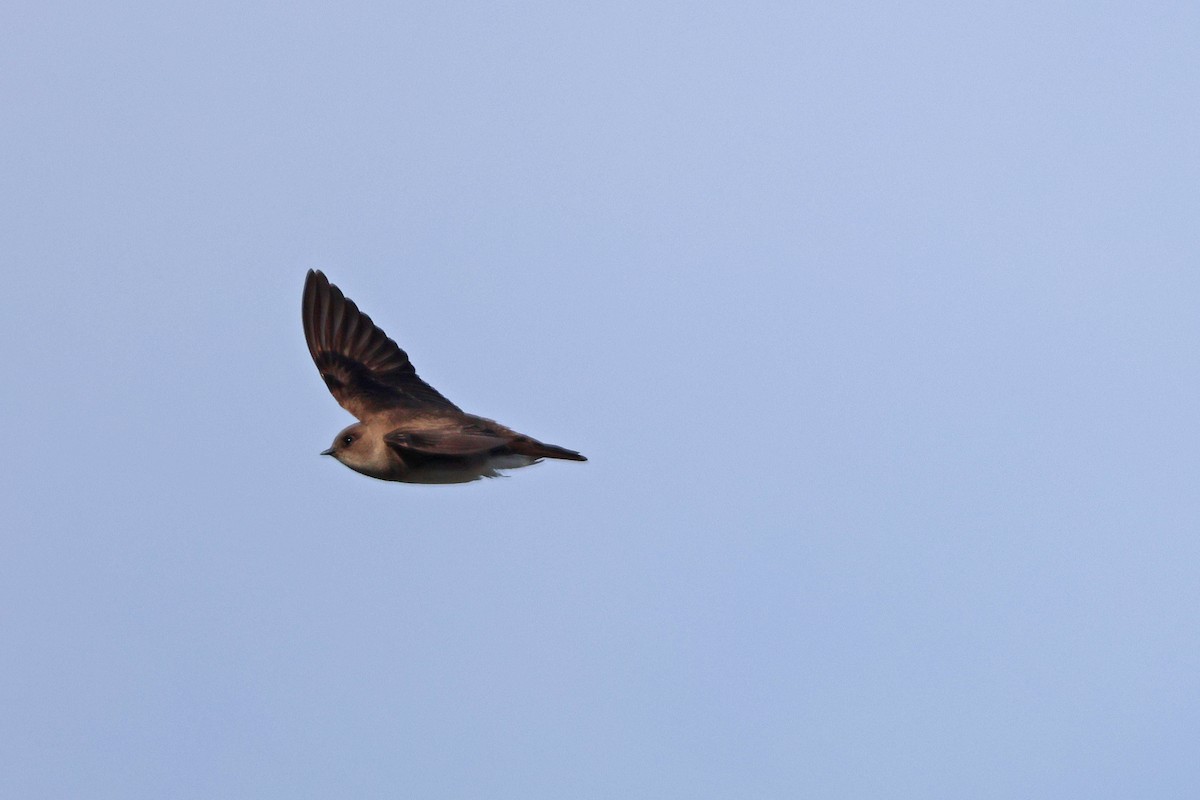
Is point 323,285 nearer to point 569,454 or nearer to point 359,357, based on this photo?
point 359,357

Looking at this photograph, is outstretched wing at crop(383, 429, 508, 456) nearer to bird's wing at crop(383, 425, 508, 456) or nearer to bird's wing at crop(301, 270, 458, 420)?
bird's wing at crop(383, 425, 508, 456)

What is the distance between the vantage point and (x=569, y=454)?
2077 centimetres

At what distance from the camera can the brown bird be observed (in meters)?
20.6

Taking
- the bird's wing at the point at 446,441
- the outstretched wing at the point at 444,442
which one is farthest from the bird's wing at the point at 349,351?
the outstretched wing at the point at 444,442

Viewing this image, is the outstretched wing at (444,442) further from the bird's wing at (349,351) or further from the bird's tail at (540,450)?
the bird's wing at (349,351)

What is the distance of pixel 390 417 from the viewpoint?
70.7ft

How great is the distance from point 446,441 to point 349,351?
2992 mm

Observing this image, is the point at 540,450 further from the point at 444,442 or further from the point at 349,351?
the point at 349,351

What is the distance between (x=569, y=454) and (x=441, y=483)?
1.60 meters

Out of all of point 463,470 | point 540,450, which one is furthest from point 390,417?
point 540,450

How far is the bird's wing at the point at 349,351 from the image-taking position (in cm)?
2228

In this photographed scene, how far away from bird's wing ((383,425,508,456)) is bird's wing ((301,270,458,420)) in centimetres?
142

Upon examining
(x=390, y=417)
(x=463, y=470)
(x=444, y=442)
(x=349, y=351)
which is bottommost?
(x=463, y=470)

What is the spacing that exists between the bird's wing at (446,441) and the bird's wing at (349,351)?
4.66 ft
